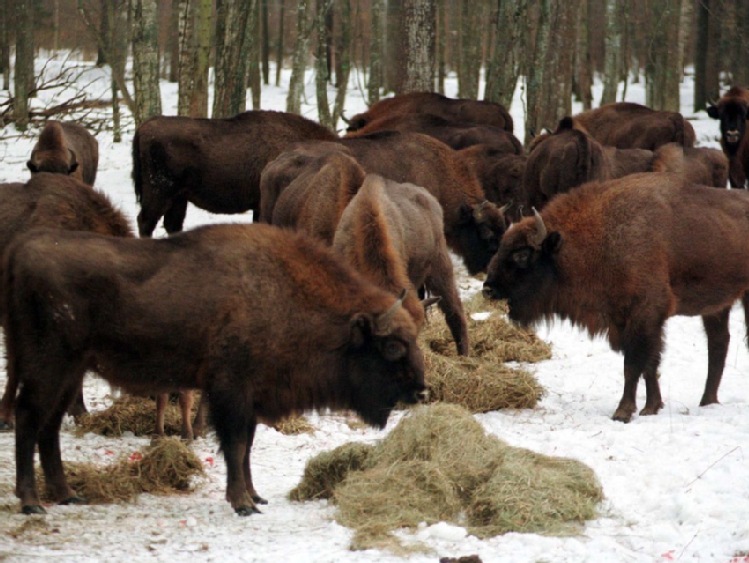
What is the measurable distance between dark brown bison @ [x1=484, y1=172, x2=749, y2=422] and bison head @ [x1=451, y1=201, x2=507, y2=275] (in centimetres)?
333

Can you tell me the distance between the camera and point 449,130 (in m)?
16.9

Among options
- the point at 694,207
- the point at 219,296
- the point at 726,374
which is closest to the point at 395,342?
the point at 219,296

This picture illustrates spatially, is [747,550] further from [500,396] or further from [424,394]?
[500,396]

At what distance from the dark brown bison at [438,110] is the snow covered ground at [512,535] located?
8.54 meters

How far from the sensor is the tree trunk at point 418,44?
17.1 meters

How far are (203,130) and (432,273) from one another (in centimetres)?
472

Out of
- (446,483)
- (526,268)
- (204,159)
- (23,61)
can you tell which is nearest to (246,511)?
(446,483)

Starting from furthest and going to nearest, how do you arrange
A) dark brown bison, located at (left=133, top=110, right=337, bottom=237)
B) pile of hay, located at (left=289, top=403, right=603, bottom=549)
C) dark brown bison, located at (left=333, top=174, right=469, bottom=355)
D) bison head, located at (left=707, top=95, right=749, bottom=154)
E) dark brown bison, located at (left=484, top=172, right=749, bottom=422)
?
bison head, located at (left=707, top=95, right=749, bottom=154), dark brown bison, located at (left=133, top=110, right=337, bottom=237), dark brown bison, located at (left=484, top=172, right=749, bottom=422), dark brown bison, located at (left=333, top=174, right=469, bottom=355), pile of hay, located at (left=289, top=403, right=603, bottom=549)

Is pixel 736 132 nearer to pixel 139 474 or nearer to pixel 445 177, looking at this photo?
pixel 445 177

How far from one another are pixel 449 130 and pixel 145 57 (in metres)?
4.74

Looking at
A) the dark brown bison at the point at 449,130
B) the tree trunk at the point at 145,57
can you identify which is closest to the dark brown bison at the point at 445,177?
the dark brown bison at the point at 449,130

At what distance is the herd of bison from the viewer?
6281 mm

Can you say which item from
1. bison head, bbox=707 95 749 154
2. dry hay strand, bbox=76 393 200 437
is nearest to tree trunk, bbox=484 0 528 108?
bison head, bbox=707 95 749 154

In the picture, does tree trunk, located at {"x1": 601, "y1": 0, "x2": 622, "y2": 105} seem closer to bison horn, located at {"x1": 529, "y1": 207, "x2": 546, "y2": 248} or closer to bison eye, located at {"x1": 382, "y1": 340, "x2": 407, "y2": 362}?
bison horn, located at {"x1": 529, "y1": 207, "x2": 546, "y2": 248}
